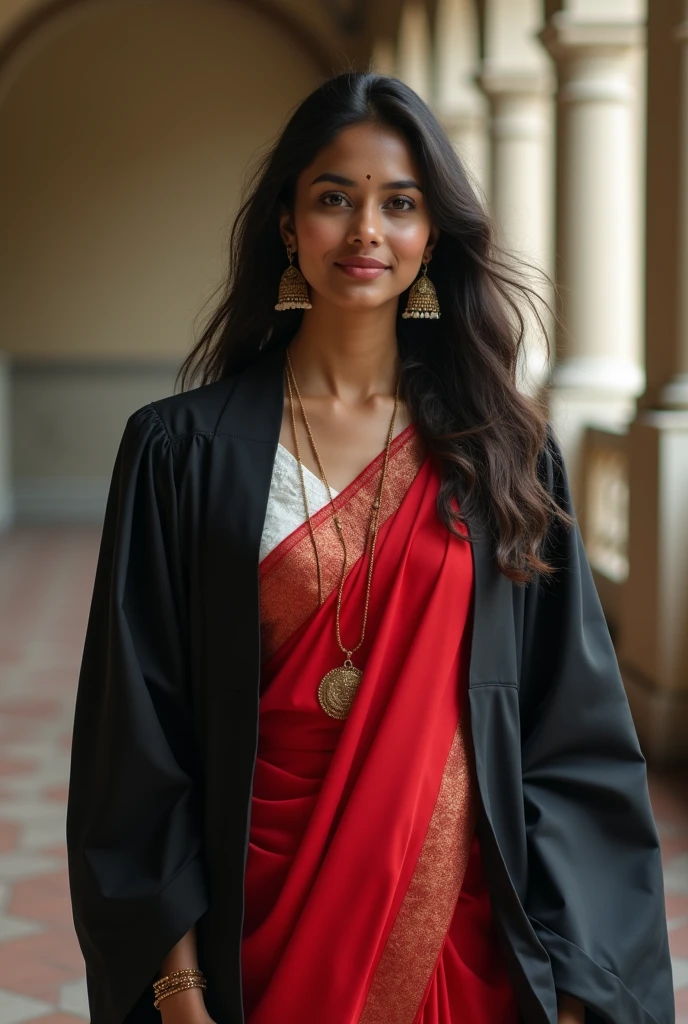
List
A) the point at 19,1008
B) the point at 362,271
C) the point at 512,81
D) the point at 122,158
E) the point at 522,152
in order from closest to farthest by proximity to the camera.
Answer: the point at 362,271 < the point at 19,1008 < the point at 512,81 < the point at 522,152 < the point at 122,158

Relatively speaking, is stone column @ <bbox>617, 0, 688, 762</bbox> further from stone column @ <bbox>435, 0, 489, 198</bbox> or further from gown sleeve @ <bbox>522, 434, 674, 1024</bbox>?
stone column @ <bbox>435, 0, 489, 198</bbox>

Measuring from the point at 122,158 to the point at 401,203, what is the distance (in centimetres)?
1166

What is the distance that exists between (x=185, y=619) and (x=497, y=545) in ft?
1.40

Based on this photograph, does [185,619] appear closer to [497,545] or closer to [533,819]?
[497,545]

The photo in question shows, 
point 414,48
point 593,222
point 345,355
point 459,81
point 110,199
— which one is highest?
point 414,48

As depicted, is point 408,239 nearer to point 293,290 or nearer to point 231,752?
point 293,290

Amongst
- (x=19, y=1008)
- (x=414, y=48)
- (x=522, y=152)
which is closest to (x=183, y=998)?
(x=19, y=1008)

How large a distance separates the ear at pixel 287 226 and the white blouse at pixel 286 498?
310 millimetres

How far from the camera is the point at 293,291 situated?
191cm

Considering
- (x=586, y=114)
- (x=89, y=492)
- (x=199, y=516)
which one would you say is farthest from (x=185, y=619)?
(x=89, y=492)

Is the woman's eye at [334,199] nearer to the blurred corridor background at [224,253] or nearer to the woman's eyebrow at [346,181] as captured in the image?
the woman's eyebrow at [346,181]

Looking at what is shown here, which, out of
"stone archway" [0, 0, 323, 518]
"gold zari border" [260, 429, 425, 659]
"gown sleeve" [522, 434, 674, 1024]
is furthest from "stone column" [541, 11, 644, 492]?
"stone archway" [0, 0, 323, 518]

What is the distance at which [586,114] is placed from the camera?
240 inches

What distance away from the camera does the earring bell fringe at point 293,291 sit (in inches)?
74.9
